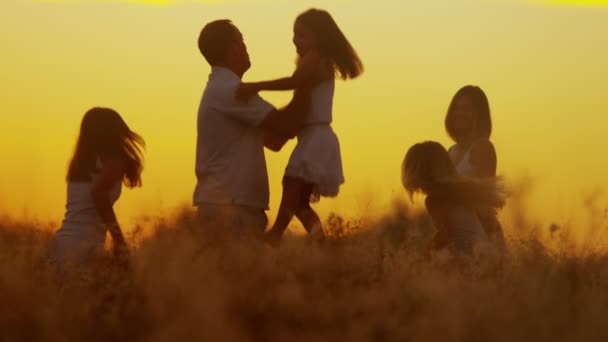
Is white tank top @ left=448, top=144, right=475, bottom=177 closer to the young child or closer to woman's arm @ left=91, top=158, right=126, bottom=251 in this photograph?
the young child

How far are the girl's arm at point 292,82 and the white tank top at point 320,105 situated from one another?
0.10 m

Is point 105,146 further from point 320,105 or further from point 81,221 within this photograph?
point 320,105

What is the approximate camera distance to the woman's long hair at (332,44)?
11.3 m

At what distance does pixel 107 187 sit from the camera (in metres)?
11.3

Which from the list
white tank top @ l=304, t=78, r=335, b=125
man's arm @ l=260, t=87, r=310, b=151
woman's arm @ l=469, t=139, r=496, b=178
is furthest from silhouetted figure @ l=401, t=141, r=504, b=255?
man's arm @ l=260, t=87, r=310, b=151

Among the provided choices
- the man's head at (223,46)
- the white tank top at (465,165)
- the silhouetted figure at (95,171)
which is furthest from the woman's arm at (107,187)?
the white tank top at (465,165)

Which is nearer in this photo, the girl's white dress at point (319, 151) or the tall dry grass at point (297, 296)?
the tall dry grass at point (297, 296)

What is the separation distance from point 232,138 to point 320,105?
669 millimetres

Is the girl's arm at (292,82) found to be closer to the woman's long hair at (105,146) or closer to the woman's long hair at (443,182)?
the woman's long hair at (105,146)

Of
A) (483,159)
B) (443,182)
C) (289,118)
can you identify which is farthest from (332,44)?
(483,159)

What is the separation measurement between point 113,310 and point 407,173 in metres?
4.28

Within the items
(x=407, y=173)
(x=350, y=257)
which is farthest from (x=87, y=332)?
(x=407, y=173)

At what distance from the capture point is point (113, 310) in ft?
28.8

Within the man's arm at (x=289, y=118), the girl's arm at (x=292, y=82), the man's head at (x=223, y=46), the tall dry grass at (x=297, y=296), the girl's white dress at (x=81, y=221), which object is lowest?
the tall dry grass at (x=297, y=296)
